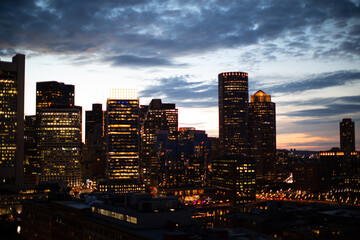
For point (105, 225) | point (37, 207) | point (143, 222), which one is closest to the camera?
point (143, 222)

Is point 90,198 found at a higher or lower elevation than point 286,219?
higher

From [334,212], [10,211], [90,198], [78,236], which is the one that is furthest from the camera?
[10,211]

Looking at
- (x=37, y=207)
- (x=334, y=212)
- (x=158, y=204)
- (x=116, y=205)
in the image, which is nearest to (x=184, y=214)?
(x=158, y=204)

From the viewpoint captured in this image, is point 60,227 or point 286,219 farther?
point 286,219

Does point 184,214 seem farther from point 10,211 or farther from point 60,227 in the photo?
point 10,211

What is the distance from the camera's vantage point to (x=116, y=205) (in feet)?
292

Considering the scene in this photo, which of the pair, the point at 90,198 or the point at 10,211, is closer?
the point at 90,198

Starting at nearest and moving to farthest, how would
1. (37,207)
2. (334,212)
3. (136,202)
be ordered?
(136,202) → (37,207) → (334,212)

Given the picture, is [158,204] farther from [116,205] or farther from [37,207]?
[37,207]

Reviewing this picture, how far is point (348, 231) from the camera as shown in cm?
10775

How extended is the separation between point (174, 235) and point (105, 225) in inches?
856

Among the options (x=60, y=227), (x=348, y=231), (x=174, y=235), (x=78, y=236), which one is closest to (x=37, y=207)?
(x=60, y=227)

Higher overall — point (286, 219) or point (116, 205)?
point (116, 205)

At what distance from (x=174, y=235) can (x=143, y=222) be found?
43.8 feet
